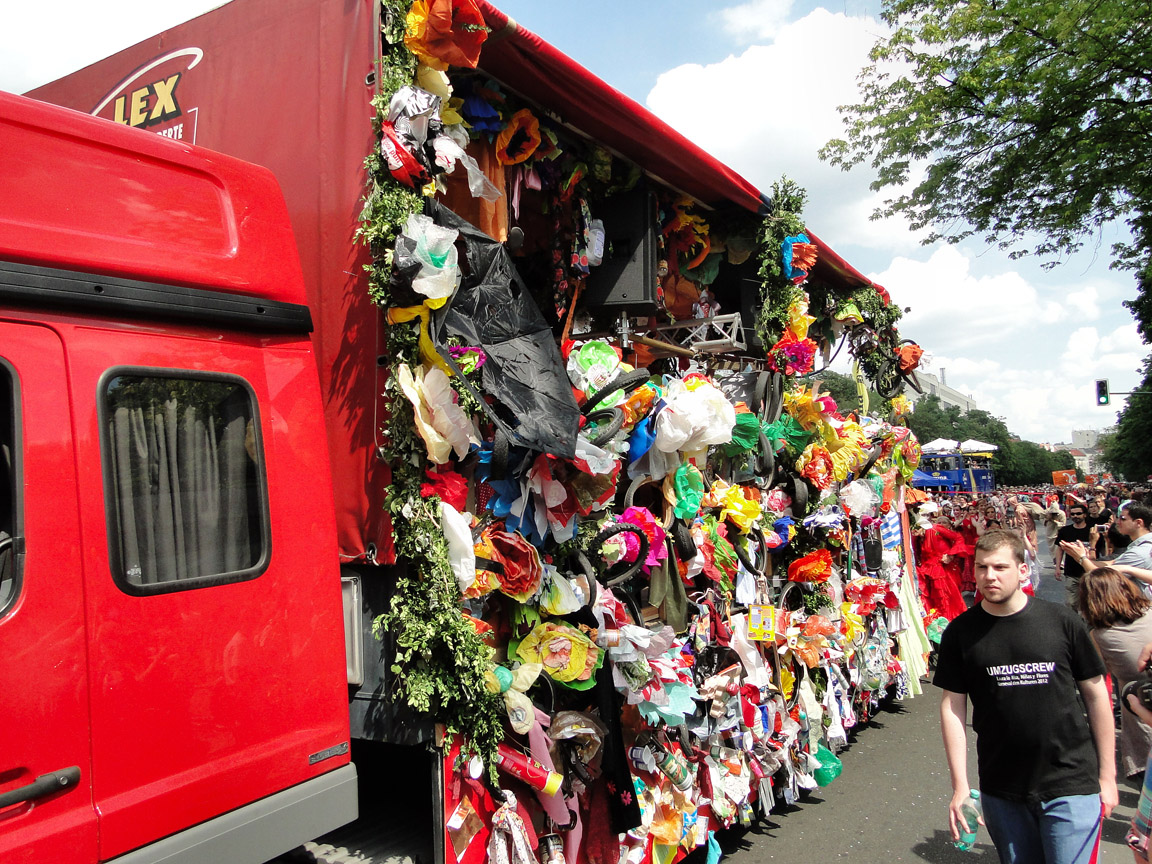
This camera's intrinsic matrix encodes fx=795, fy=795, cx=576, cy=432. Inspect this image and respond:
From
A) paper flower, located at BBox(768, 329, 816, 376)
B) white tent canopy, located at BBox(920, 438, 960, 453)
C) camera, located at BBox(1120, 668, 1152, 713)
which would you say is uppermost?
paper flower, located at BBox(768, 329, 816, 376)

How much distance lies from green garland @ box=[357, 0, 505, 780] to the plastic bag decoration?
217 mm

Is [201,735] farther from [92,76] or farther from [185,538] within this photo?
[92,76]

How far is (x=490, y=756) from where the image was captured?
282cm

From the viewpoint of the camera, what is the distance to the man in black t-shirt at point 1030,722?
288 centimetres

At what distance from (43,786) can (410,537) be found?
3.98 ft

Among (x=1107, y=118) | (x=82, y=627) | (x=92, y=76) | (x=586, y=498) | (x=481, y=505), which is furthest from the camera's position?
(x=1107, y=118)

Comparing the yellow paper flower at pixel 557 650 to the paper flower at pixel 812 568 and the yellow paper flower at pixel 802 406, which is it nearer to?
the paper flower at pixel 812 568

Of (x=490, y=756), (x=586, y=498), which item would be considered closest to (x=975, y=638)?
Answer: (x=586, y=498)

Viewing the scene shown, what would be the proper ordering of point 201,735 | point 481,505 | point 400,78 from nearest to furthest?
point 201,735 < point 400,78 < point 481,505

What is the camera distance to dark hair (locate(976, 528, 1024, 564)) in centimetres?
307

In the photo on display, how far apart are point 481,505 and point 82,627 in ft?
4.84

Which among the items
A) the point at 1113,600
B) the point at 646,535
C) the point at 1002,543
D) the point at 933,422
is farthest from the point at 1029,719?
Result: the point at 933,422

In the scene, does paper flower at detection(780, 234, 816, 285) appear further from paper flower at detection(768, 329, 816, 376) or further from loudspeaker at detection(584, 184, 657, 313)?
loudspeaker at detection(584, 184, 657, 313)

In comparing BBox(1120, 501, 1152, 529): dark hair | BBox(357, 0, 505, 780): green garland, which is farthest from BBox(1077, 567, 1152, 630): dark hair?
BBox(357, 0, 505, 780): green garland
